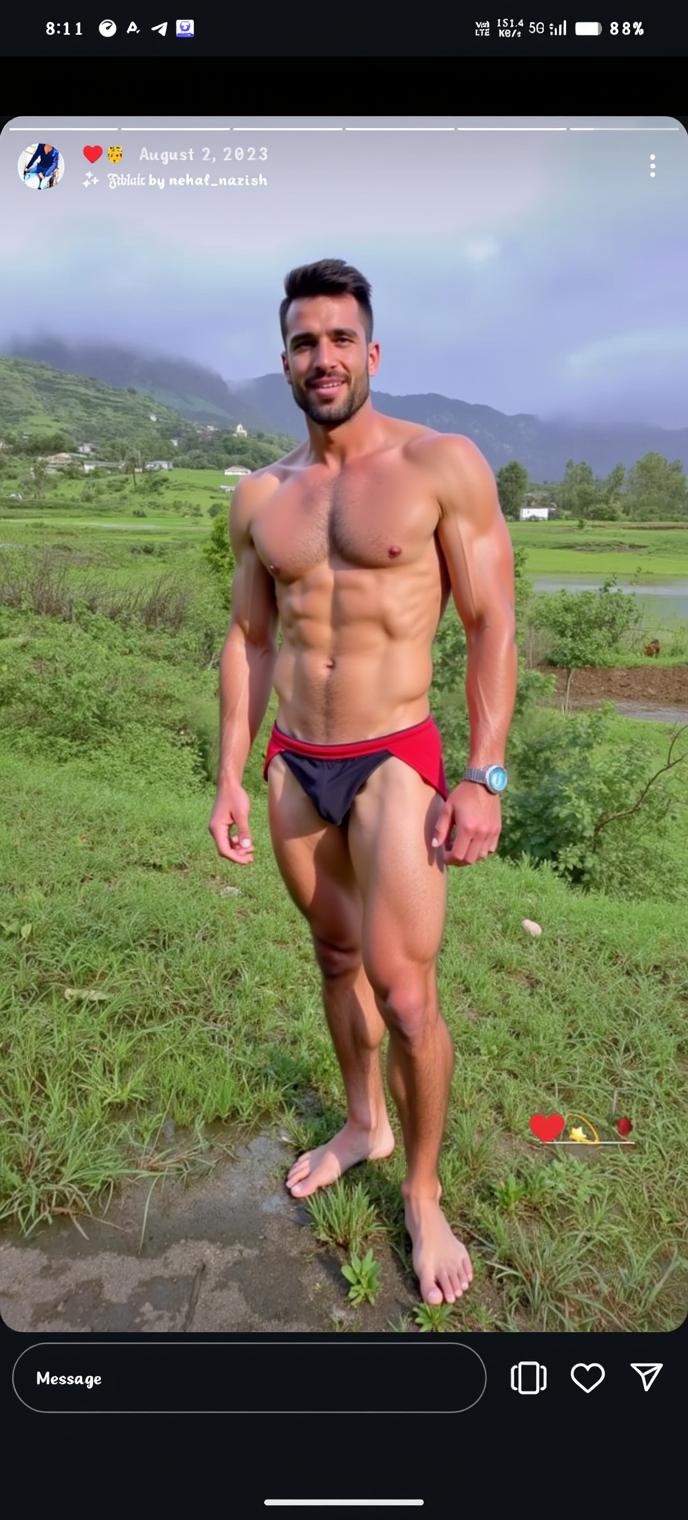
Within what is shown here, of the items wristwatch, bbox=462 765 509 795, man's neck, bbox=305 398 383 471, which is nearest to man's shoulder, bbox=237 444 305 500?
man's neck, bbox=305 398 383 471

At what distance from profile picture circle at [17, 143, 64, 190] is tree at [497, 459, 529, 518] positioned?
1269mm

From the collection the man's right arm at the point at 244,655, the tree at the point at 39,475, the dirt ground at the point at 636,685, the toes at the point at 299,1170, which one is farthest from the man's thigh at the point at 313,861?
the dirt ground at the point at 636,685

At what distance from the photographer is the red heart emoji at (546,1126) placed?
212cm

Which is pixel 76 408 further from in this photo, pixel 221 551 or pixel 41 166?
pixel 221 551

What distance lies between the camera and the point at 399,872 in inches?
62.9

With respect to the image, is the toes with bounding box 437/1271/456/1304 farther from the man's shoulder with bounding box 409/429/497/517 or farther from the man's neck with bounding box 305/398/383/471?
the man's neck with bounding box 305/398/383/471

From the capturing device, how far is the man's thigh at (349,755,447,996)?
5.25 ft

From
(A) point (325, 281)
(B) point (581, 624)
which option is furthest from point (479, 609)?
(B) point (581, 624)

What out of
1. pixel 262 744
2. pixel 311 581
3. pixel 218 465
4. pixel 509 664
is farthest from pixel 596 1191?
pixel 262 744
